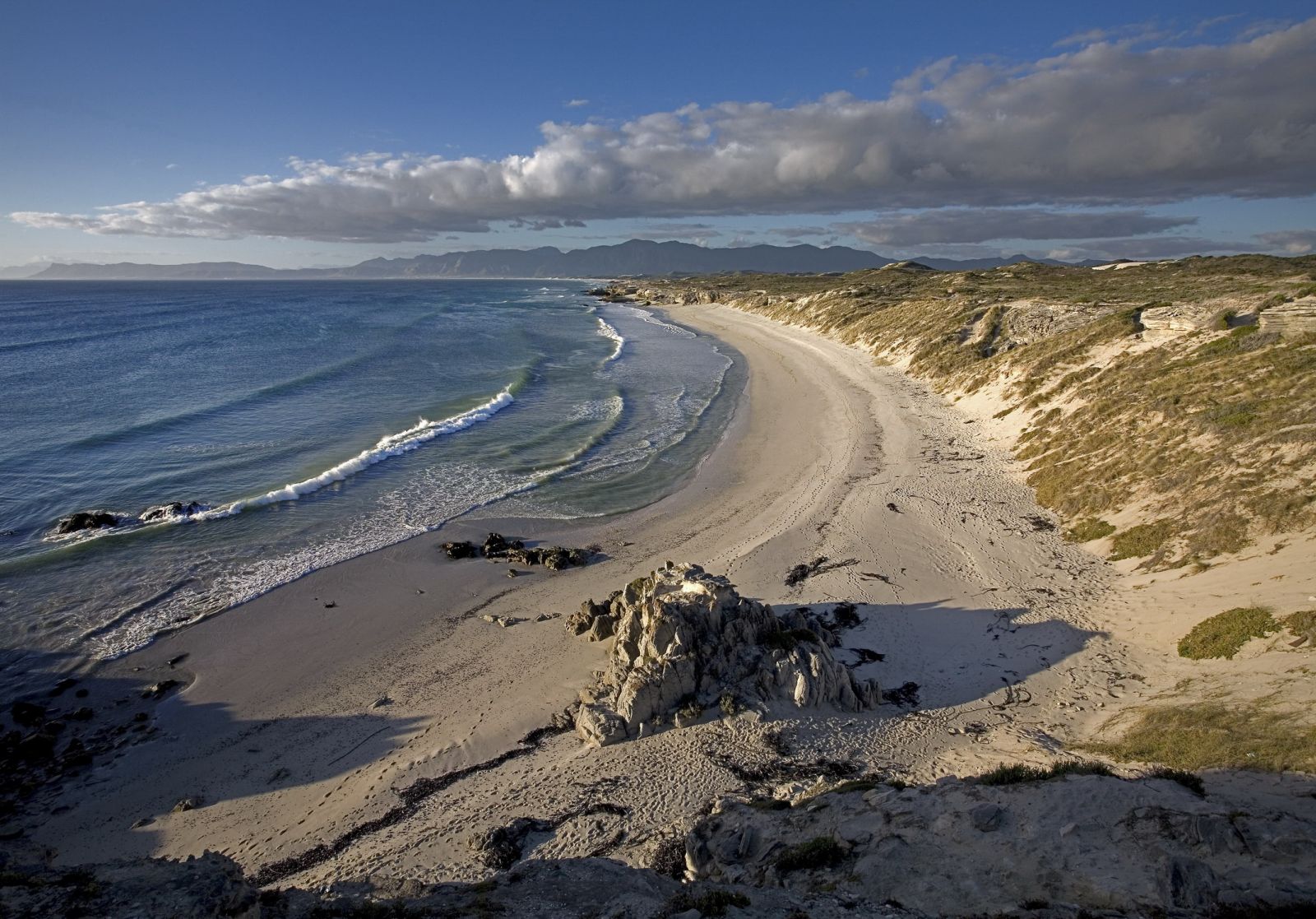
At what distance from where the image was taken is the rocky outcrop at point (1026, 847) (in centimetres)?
632

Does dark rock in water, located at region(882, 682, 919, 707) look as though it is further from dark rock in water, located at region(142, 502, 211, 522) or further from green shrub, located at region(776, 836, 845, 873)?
dark rock in water, located at region(142, 502, 211, 522)

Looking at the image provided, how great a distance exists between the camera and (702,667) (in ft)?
43.1

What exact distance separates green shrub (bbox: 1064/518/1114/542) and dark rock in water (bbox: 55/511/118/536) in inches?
1175

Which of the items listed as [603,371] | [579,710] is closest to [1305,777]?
[579,710]

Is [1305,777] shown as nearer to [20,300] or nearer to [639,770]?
[639,770]

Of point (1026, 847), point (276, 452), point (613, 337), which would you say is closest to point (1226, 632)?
point (1026, 847)

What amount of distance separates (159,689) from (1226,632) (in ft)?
71.4

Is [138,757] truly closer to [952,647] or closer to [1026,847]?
[1026,847]

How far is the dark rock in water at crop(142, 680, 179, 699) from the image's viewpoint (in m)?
13.7

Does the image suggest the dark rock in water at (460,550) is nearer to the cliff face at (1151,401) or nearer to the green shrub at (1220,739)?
the green shrub at (1220,739)

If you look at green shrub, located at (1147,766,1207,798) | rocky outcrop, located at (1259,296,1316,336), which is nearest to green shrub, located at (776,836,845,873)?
green shrub, located at (1147,766,1207,798)

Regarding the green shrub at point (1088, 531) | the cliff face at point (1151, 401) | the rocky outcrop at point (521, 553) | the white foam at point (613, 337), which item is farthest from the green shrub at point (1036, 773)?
the white foam at point (613, 337)

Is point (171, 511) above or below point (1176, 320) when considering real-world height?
below

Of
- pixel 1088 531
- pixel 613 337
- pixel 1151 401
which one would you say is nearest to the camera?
pixel 1088 531
